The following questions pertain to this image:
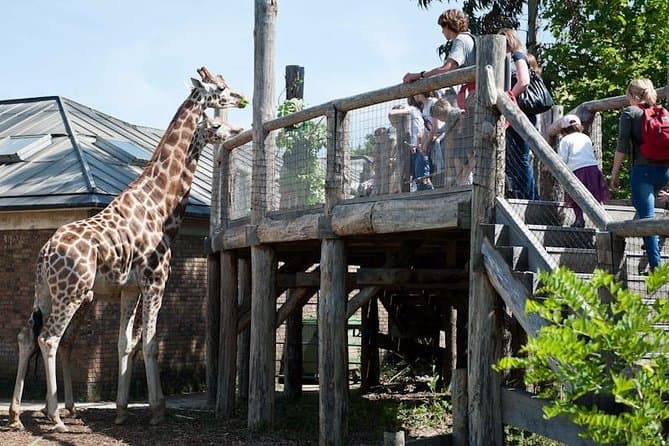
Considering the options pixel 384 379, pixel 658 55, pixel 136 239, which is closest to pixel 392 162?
pixel 136 239

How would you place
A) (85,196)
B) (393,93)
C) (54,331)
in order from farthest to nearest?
(85,196)
(54,331)
(393,93)

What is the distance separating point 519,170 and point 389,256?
3133 mm

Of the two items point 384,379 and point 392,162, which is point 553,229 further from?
point 384,379

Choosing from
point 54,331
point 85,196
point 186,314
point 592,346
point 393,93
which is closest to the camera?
point 592,346

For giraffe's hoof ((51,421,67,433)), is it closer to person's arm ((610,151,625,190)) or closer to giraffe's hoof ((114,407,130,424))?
giraffe's hoof ((114,407,130,424))

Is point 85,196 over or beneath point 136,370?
over

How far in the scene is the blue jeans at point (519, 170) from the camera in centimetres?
932

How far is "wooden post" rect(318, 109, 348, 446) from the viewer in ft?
36.1

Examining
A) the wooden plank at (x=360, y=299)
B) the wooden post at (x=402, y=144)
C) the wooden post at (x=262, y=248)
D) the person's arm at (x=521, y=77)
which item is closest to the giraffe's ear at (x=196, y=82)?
the wooden post at (x=262, y=248)

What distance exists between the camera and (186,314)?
706 inches

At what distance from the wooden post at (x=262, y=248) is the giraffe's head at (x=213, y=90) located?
4.57ft

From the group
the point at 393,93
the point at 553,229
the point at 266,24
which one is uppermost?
the point at 266,24

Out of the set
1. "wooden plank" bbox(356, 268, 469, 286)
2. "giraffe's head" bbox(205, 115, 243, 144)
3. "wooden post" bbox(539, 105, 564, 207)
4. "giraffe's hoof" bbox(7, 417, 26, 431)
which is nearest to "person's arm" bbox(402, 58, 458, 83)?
"wooden post" bbox(539, 105, 564, 207)

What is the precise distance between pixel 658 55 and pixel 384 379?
7.74 m
